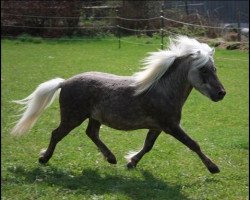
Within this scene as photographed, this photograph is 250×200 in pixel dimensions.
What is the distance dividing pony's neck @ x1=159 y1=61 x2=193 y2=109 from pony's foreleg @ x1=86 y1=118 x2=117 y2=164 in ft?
3.82

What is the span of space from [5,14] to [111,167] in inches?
859

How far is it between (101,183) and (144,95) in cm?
119

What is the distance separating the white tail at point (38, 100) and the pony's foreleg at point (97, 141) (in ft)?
2.17

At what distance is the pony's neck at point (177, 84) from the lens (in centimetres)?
600

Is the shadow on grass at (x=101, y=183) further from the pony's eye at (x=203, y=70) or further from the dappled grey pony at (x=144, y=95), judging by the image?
the pony's eye at (x=203, y=70)

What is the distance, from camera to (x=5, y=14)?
26578 mm

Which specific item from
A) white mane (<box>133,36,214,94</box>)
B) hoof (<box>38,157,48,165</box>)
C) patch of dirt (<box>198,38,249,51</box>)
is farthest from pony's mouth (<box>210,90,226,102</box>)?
patch of dirt (<box>198,38,249,51</box>)

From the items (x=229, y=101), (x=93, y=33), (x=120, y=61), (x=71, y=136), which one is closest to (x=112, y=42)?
(x=93, y=33)

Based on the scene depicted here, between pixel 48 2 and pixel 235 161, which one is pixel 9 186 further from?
pixel 48 2

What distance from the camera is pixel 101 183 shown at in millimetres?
5793

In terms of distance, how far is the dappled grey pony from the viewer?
19.3ft

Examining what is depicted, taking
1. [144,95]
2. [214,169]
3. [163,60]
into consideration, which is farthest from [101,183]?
[163,60]

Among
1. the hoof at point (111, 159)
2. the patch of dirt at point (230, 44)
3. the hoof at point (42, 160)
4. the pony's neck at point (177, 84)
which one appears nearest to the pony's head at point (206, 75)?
the pony's neck at point (177, 84)

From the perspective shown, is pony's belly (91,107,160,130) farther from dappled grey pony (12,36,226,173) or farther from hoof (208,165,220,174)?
hoof (208,165,220,174)
